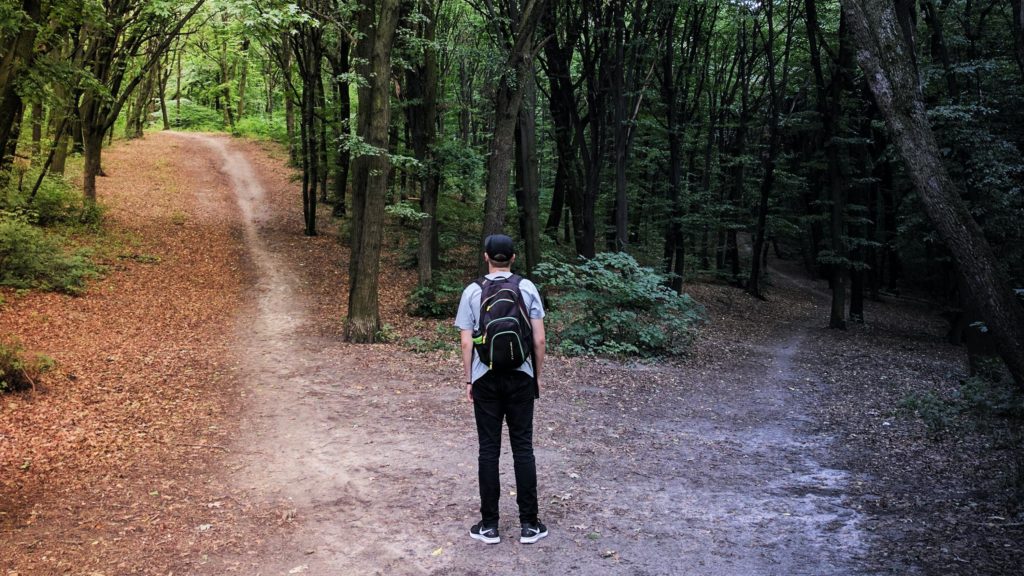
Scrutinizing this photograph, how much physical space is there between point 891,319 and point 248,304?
23.5m

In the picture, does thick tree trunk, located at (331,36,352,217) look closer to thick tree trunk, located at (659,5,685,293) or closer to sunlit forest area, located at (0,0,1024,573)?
sunlit forest area, located at (0,0,1024,573)

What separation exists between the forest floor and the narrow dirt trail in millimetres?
28

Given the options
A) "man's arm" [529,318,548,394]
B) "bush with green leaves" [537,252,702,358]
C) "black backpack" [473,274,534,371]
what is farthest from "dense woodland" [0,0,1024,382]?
"black backpack" [473,274,534,371]

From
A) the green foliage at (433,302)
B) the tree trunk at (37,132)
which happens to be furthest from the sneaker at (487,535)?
the tree trunk at (37,132)

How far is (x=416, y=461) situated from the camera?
19.7 feet

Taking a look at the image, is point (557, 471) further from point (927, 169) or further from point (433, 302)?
point (433, 302)

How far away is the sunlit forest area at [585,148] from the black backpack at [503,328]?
403 centimetres

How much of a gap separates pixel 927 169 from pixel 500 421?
4.50m

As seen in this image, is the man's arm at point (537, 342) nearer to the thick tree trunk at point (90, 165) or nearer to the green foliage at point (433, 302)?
the green foliage at point (433, 302)

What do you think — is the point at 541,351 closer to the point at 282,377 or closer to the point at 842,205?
the point at 282,377

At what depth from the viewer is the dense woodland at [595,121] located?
372 inches

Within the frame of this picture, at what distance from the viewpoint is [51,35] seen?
1023 cm

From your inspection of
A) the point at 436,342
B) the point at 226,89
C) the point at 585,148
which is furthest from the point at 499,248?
the point at 226,89

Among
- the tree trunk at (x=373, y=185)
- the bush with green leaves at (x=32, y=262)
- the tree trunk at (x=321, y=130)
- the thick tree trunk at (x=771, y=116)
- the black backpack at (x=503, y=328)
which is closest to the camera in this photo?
the black backpack at (x=503, y=328)
